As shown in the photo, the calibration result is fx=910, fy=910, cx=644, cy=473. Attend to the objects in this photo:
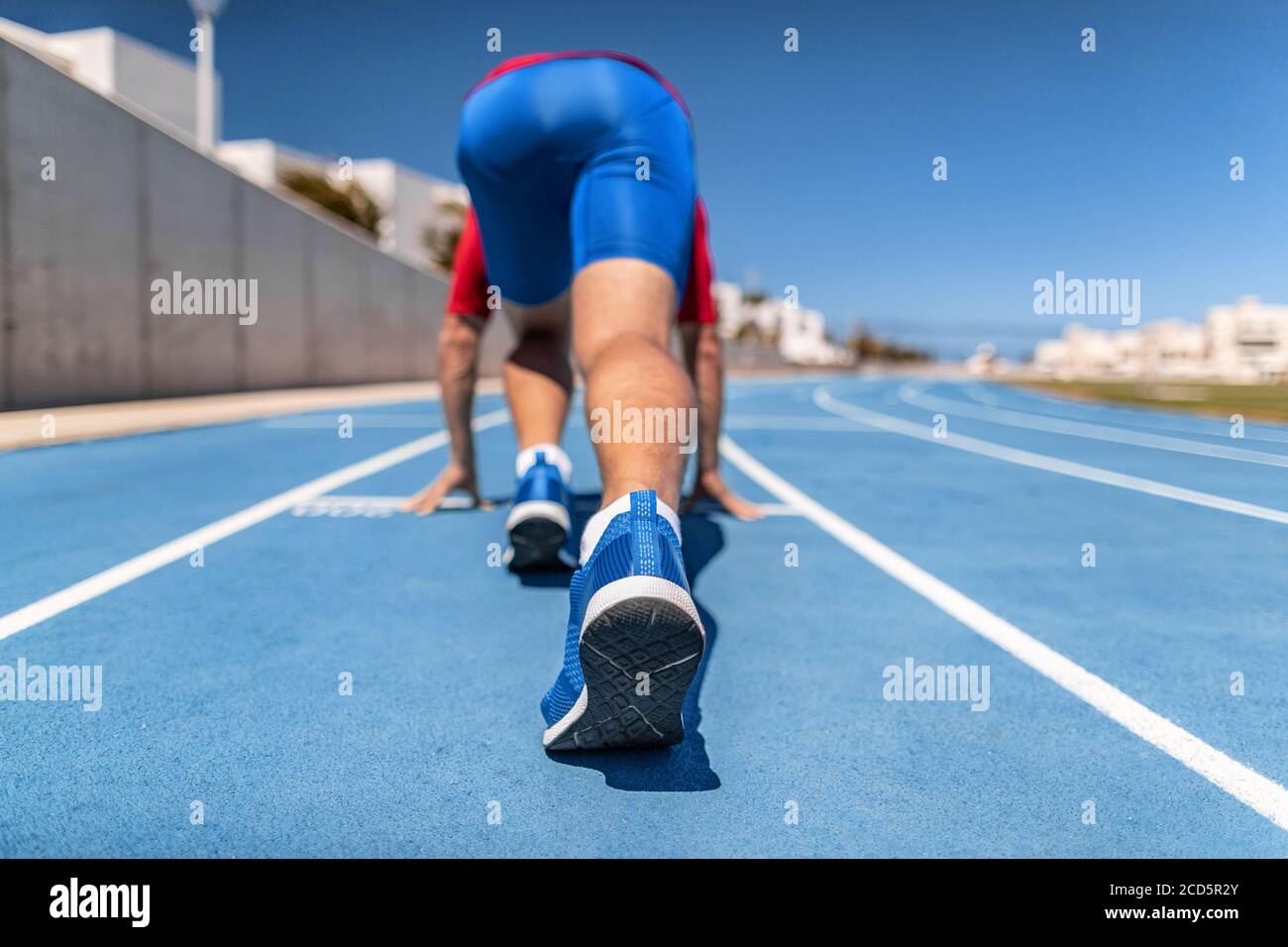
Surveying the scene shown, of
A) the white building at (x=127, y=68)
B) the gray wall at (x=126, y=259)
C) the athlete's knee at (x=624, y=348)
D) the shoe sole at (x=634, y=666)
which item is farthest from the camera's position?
the white building at (x=127, y=68)

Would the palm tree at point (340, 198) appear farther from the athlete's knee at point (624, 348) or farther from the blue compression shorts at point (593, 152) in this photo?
the athlete's knee at point (624, 348)

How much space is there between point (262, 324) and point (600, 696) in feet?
68.2

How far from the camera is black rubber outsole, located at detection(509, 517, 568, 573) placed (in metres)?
3.39

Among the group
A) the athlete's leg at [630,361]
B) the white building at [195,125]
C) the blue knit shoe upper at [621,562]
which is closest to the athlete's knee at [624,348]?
the athlete's leg at [630,361]

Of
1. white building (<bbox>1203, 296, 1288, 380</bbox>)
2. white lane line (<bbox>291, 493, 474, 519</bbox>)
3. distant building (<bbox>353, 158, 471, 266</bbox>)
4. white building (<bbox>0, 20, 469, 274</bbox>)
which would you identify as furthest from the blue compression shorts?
white building (<bbox>1203, 296, 1288, 380</bbox>)

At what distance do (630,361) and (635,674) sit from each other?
74cm

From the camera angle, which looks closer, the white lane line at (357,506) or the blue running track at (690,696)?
the blue running track at (690,696)

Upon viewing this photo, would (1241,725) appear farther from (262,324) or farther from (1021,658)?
(262,324)

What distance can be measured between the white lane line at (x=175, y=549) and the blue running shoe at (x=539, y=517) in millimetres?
1492

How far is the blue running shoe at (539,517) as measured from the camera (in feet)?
11.0

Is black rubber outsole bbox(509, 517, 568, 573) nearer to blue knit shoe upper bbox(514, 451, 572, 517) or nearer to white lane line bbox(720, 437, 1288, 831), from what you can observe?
blue knit shoe upper bbox(514, 451, 572, 517)

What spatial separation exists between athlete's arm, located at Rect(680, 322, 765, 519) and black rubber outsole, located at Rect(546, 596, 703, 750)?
2.93 m

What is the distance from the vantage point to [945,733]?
2.16 metres
